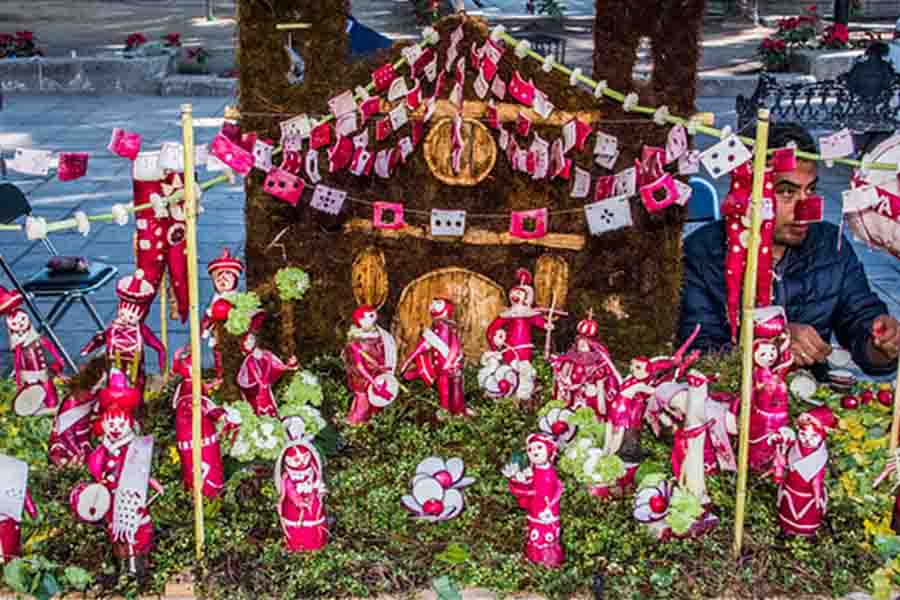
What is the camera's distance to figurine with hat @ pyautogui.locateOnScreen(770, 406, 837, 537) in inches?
132

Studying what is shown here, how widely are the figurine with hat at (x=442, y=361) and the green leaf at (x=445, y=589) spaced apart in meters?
1.10

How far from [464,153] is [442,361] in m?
0.85

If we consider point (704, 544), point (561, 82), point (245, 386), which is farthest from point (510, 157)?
point (704, 544)

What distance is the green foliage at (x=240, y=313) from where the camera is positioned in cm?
398

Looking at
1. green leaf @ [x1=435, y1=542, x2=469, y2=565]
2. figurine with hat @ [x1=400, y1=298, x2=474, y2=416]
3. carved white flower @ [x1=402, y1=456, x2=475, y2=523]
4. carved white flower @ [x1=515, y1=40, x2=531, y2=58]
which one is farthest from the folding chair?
green leaf @ [x1=435, y1=542, x2=469, y2=565]

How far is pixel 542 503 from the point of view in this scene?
11.0 feet

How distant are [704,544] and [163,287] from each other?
2.24 meters

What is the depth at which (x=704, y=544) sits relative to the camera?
344 cm

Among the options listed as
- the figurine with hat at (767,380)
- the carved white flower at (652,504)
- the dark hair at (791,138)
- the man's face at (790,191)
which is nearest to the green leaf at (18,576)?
the carved white flower at (652,504)

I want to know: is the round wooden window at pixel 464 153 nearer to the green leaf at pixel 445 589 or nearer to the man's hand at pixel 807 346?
the man's hand at pixel 807 346

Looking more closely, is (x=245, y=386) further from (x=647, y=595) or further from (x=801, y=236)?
(x=801, y=236)

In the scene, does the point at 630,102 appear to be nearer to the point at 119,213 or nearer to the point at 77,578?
the point at 119,213

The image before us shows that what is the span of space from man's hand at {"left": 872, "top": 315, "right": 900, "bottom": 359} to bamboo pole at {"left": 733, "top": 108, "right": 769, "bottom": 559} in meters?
1.19

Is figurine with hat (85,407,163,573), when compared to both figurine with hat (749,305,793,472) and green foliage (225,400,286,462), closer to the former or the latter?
green foliage (225,400,286,462)
